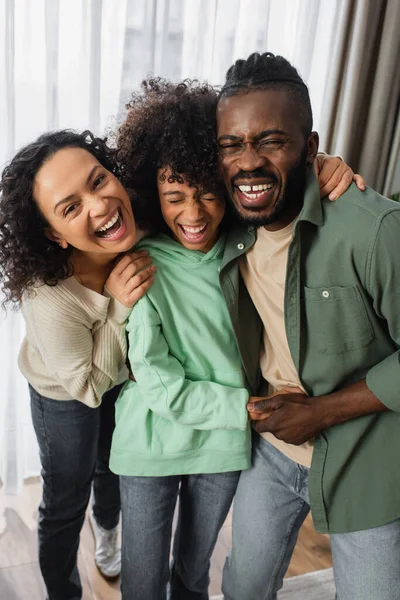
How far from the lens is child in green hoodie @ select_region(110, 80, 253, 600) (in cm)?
127

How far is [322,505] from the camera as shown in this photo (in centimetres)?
132

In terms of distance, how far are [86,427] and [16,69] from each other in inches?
43.5

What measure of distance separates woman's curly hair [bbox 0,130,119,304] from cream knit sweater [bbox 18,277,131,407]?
0.12 feet

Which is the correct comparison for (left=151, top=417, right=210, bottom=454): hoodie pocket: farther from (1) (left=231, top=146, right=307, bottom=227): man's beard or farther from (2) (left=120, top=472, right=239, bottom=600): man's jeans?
(1) (left=231, top=146, right=307, bottom=227): man's beard

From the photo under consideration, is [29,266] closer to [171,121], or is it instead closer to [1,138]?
[171,121]

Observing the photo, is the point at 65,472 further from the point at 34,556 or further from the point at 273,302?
the point at 273,302

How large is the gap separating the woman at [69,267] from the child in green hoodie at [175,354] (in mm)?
69

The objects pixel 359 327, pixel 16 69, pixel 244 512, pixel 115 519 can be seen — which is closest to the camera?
pixel 359 327

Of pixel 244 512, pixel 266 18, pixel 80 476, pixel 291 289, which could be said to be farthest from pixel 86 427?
pixel 266 18

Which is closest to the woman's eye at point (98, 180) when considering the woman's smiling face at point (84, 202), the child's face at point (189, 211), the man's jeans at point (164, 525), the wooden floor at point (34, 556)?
the woman's smiling face at point (84, 202)

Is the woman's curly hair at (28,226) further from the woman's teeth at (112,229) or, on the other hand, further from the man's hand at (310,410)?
the man's hand at (310,410)

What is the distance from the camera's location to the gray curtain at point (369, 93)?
7.29 feet

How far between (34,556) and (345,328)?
1.37m

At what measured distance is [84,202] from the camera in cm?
123
